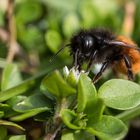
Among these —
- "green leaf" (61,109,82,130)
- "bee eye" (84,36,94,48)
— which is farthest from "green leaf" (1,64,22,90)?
"green leaf" (61,109,82,130)

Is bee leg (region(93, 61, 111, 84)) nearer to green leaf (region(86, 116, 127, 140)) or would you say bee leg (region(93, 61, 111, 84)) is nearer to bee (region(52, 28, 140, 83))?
bee (region(52, 28, 140, 83))

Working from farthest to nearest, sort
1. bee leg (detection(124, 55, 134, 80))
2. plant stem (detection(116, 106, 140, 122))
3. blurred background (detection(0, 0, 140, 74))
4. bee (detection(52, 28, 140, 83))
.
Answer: blurred background (detection(0, 0, 140, 74))
bee leg (detection(124, 55, 134, 80))
bee (detection(52, 28, 140, 83))
plant stem (detection(116, 106, 140, 122))

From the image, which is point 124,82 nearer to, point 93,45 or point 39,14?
point 93,45

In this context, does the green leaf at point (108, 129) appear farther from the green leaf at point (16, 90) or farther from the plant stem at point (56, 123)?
the green leaf at point (16, 90)

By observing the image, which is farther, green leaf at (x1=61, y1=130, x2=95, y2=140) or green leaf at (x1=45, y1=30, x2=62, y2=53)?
green leaf at (x1=45, y1=30, x2=62, y2=53)

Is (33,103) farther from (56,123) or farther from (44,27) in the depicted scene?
(44,27)

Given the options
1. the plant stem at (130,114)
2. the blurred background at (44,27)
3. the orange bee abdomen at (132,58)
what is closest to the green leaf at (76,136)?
the plant stem at (130,114)
